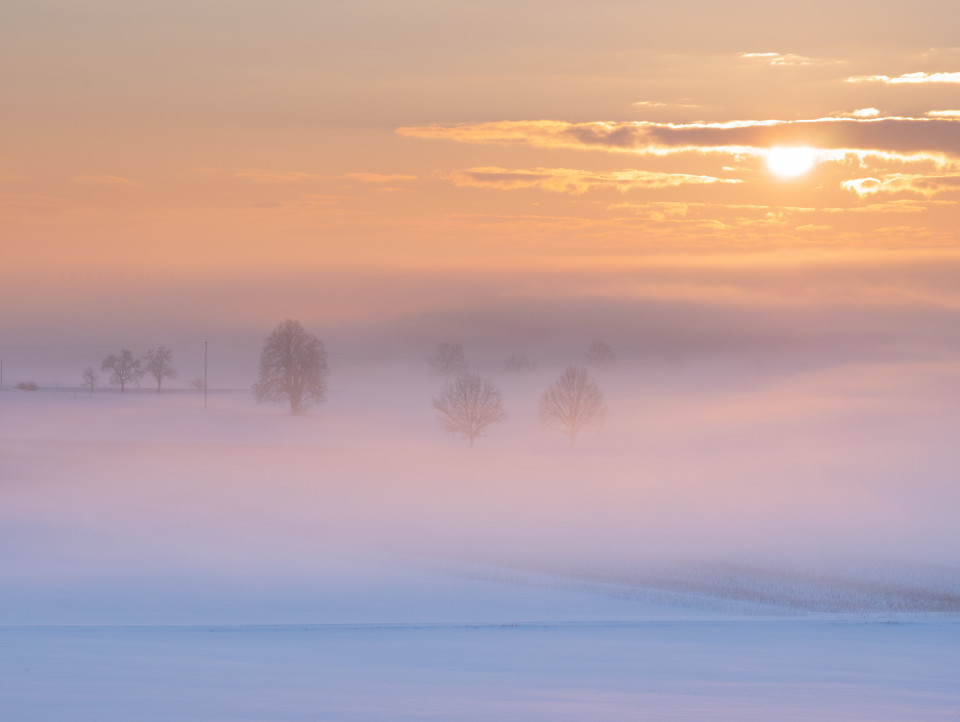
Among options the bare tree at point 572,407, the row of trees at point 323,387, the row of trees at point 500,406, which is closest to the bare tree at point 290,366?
the row of trees at point 323,387

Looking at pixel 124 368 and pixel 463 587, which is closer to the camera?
pixel 463 587

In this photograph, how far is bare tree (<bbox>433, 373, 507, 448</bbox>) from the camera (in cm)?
8031

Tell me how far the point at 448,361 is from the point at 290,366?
1816 inches

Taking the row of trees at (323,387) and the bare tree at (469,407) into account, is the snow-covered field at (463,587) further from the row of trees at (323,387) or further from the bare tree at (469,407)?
the row of trees at (323,387)

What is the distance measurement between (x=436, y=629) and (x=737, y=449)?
200 ft

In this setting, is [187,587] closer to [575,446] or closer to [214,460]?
[214,460]

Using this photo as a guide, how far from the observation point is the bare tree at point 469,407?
263 feet

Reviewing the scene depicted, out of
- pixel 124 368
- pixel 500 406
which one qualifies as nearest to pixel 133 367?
pixel 124 368

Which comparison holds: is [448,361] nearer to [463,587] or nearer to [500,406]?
[500,406]

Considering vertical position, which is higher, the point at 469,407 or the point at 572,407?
the point at 572,407

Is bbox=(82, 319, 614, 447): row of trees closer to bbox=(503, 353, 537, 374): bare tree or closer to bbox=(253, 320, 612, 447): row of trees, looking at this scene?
bbox=(253, 320, 612, 447): row of trees

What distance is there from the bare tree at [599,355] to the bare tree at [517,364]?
281 inches

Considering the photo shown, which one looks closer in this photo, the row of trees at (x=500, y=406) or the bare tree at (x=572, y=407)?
the row of trees at (x=500, y=406)

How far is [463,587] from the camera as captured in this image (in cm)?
2681
